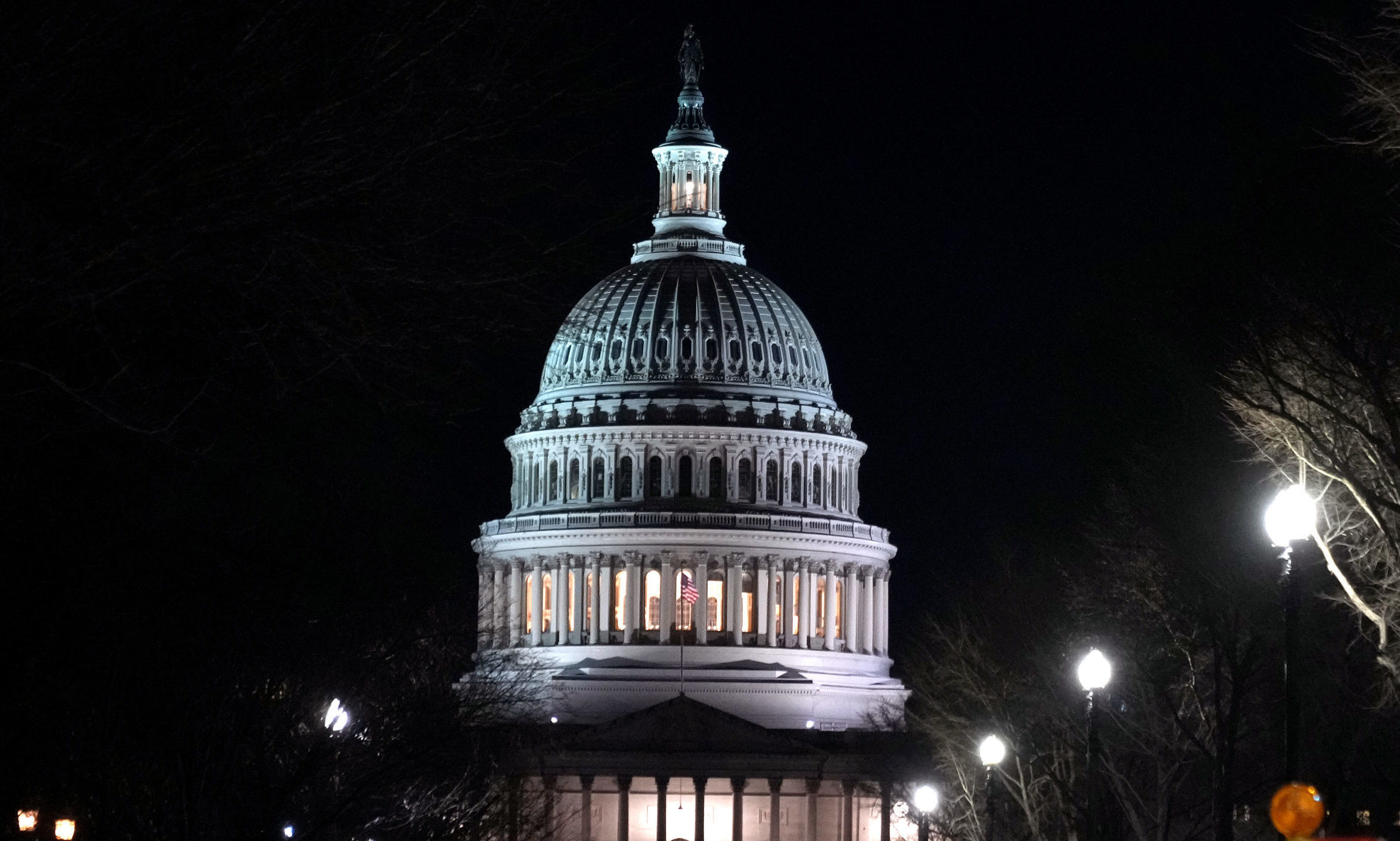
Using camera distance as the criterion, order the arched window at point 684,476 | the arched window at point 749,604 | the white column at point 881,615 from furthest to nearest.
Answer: the white column at point 881,615
the arched window at point 684,476
the arched window at point 749,604

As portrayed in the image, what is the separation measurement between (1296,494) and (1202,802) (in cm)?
4145

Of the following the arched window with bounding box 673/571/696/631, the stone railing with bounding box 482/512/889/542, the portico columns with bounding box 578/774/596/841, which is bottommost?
the portico columns with bounding box 578/774/596/841

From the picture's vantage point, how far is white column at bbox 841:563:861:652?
16175 centimetres

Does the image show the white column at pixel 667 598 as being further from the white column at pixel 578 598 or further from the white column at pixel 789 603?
the white column at pixel 789 603

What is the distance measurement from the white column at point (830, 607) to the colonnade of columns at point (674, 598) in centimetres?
4

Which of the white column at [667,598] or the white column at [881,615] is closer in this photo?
the white column at [667,598]

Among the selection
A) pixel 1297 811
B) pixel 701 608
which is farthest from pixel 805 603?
pixel 1297 811

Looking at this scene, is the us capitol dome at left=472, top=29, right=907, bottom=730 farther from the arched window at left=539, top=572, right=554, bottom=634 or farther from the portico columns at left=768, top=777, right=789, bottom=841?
the portico columns at left=768, top=777, right=789, bottom=841

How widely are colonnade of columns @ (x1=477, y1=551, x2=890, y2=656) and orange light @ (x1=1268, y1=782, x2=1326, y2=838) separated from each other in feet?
461

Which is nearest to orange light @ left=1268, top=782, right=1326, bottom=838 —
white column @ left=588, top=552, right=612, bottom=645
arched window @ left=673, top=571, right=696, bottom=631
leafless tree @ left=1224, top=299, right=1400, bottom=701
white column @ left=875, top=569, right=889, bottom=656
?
leafless tree @ left=1224, top=299, right=1400, bottom=701

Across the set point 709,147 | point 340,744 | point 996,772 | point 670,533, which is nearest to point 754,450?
point 670,533

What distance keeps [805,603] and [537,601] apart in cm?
1667

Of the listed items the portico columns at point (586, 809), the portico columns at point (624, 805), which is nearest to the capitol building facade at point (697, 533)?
the portico columns at point (624, 805)

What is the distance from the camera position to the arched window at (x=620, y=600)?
6250 inches
